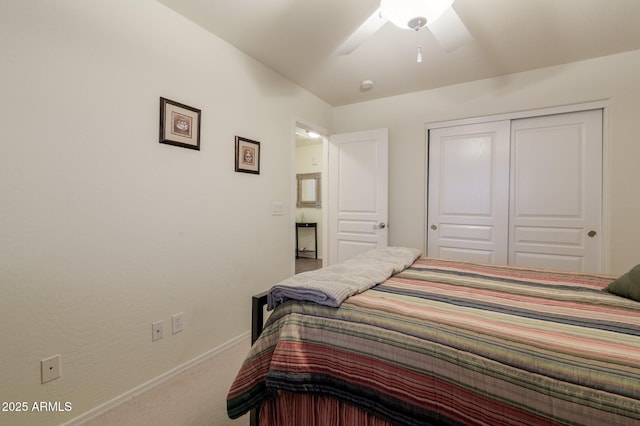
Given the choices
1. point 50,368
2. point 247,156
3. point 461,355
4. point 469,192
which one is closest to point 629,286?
point 461,355

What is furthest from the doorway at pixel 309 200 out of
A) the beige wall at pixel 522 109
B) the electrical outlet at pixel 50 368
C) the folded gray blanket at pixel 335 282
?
the electrical outlet at pixel 50 368

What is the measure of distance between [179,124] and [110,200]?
0.67 metres

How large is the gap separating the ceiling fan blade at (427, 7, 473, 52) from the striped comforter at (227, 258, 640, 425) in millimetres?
1428

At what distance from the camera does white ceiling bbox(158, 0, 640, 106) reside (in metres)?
1.91

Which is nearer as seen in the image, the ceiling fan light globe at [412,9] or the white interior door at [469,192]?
the ceiling fan light globe at [412,9]

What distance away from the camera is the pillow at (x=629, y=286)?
4.14 ft

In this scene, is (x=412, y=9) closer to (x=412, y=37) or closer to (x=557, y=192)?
(x=412, y=37)

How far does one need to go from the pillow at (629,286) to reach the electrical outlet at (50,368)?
→ 2.70 meters

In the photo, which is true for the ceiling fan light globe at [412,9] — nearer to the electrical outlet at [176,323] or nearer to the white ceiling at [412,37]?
the white ceiling at [412,37]

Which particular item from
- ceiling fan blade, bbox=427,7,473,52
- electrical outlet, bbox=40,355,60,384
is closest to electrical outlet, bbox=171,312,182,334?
electrical outlet, bbox=40,355,60,384

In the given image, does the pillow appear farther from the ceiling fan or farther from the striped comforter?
the ceiling fan

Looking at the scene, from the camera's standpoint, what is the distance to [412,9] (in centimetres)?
139

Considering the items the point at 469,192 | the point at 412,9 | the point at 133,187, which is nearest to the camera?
the point at 412,9

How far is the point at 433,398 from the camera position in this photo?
902mm
